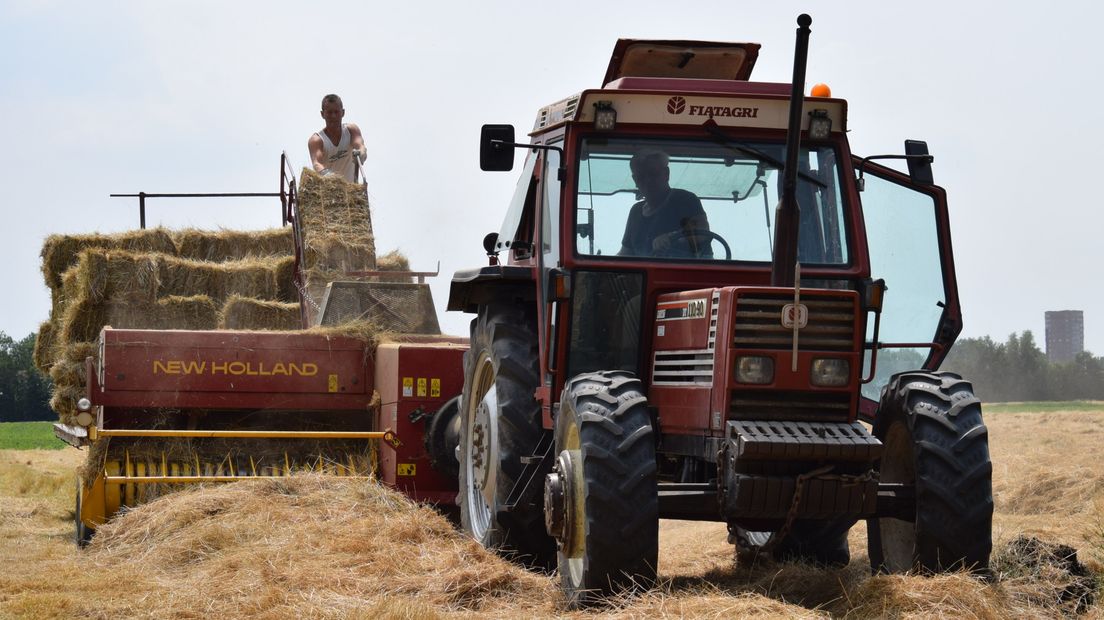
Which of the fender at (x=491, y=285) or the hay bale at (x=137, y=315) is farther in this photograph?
the hay bale at (x=137, y=315)

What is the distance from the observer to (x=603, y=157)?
714cm

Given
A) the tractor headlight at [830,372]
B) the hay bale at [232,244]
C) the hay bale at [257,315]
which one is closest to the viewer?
the tractor headlight at [830,372]

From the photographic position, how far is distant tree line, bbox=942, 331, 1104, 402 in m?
47.2

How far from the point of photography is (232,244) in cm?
1392

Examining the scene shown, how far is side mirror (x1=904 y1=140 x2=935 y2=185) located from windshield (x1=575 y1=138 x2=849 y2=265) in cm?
39

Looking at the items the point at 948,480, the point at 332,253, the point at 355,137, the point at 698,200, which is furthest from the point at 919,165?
the point at 355,137

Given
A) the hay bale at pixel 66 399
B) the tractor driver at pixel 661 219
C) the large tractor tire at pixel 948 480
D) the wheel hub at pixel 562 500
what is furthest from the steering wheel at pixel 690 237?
the hay bale at pixel 66 399

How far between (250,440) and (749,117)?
15.9ft

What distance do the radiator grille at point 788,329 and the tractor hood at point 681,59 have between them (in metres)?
2.60

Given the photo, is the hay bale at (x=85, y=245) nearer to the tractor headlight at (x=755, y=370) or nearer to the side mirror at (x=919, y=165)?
the side mirror at (x=919, y=165)

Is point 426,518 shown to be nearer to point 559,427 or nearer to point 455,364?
point 455,364

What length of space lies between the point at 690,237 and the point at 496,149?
1.09 meters

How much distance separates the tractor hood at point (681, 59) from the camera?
323 inches

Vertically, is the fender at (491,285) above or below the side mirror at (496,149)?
below
